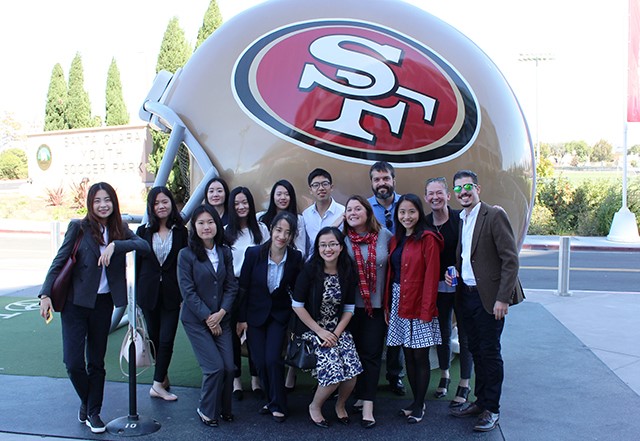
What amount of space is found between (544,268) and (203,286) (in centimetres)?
897

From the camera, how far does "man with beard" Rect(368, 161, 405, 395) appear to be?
148 inches

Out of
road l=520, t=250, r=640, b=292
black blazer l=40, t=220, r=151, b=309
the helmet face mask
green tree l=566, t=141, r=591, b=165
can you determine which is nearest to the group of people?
black blazer l=40, t=220, r=151, b=309

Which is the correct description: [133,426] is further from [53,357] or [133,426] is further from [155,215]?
[53,357]

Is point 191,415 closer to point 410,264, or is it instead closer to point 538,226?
point 410,264

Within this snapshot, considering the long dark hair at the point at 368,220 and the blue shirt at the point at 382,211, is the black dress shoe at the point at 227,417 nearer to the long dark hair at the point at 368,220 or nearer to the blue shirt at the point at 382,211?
the long dark hair at the point at 368,220

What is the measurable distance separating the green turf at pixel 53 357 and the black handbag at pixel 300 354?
2.83 feet

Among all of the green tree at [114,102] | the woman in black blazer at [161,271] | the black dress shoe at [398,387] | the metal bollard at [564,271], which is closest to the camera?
the woman in black blazer at [161,271]

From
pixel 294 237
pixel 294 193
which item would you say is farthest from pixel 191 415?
pixel 294 193

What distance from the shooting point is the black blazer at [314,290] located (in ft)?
12.2

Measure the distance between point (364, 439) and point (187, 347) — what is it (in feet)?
8.06

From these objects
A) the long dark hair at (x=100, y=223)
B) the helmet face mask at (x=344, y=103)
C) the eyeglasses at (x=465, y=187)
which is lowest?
the long dark hair at (x=100, y=223)

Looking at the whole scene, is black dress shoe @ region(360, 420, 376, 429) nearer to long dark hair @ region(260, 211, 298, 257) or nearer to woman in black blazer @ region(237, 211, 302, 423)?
woman in black blazer @ region(237, 211, 302, 423)

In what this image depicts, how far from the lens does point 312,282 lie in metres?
3.72

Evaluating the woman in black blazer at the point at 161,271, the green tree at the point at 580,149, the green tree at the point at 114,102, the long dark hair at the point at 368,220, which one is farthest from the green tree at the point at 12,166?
the green tree at the point at 580,149
